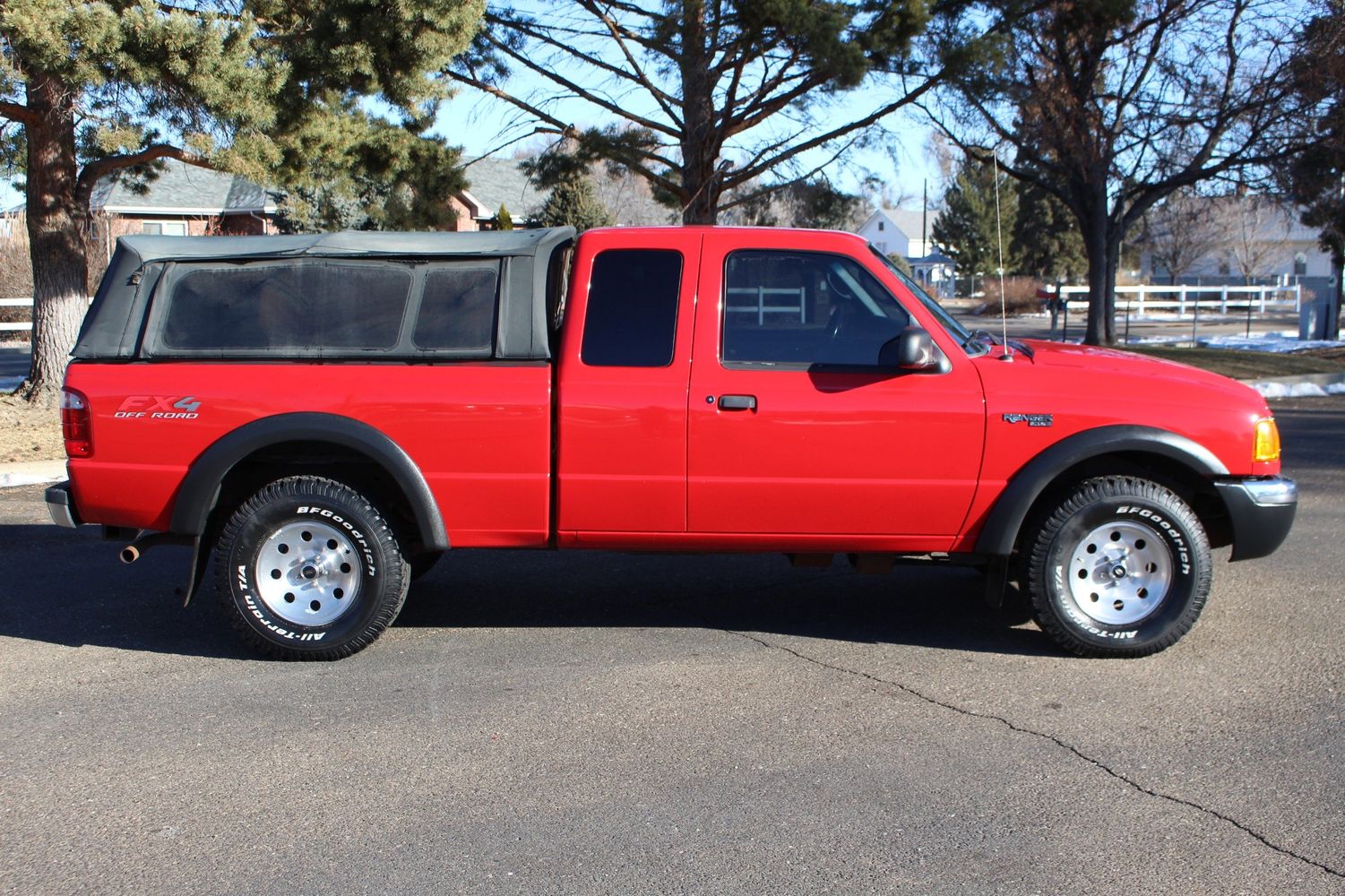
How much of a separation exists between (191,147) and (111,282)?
8240mm

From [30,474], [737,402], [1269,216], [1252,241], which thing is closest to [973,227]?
[1252,241]

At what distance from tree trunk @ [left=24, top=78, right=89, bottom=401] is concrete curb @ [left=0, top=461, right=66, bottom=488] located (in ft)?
13.0

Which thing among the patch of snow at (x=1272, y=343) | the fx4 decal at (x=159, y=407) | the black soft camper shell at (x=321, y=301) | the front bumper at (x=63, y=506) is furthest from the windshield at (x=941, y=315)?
the patch of snow at (x=1272, y=343)

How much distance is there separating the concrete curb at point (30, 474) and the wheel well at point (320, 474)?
562cm

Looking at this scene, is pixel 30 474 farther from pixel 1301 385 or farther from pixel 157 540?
pixel 1301 385

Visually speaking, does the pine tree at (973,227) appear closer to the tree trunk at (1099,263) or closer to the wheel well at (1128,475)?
the tree trunk at (1099,263)

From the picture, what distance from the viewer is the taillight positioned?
564 cm

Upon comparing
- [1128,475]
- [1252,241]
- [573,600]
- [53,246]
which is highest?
[1252,241]

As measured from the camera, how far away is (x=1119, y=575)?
5676mm

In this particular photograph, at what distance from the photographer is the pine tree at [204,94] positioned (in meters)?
11.6

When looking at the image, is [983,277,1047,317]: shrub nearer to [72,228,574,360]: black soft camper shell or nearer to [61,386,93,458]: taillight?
[72,228,574,360]: black soft camper shell

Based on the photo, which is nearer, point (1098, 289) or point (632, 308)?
point (632, 308)

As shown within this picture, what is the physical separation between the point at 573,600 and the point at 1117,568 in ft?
9.34

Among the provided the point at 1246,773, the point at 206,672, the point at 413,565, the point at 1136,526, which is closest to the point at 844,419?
the point at 1136,526
